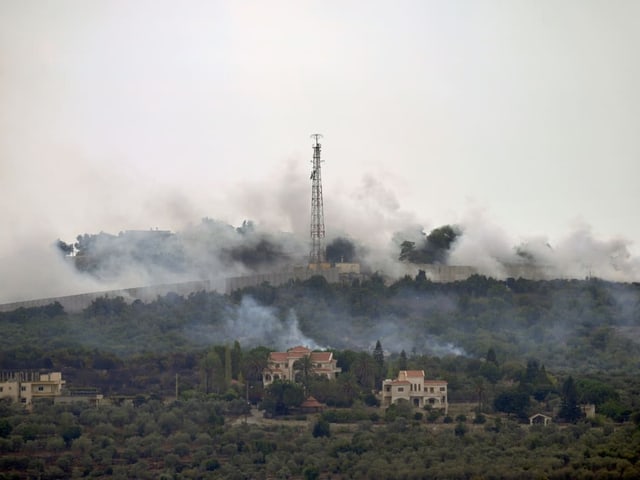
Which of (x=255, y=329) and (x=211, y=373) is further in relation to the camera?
(x=255, y=329)

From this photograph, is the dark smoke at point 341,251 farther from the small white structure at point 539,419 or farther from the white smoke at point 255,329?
the small white structure at point 539,419

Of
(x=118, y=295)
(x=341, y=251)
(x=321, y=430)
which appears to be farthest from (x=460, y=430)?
(x=341, y=251)

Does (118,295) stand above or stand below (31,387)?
above

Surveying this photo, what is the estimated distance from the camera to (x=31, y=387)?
61.0 metres

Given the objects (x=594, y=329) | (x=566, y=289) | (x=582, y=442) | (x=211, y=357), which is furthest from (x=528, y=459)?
(x=566, y=289)

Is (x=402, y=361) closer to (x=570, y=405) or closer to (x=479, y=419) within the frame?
(x=479, y=419)

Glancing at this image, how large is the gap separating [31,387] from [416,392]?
12135mm

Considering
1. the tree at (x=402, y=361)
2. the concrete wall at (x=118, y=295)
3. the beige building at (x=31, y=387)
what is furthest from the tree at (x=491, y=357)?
the concrete wall at (x=118, y=295)

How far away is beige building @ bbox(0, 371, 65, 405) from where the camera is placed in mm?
60531

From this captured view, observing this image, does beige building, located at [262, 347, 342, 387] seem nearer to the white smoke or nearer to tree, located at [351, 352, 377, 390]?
tree, located at [351, 352, 377, 390]

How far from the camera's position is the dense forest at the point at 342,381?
51.7 m

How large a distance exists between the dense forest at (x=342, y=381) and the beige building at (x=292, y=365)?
1.41 feet

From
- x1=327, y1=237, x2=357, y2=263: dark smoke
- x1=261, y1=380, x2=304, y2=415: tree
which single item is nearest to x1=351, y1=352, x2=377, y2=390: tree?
x1=261, y1=380, x2=304, y2=415: tree

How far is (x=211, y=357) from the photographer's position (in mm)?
62469
